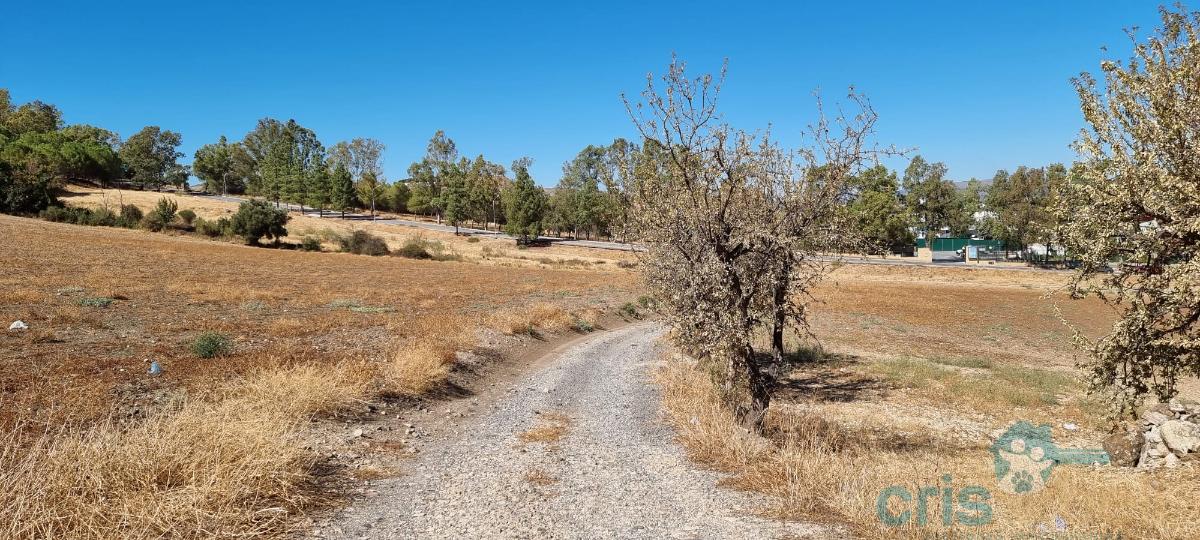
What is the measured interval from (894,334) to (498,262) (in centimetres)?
5809

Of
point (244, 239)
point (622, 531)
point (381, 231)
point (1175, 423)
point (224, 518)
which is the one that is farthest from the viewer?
point (381, 231)

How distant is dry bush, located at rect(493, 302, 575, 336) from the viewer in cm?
2671

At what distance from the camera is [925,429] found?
15875 mm

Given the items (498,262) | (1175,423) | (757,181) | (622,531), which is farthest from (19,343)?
(498,262)

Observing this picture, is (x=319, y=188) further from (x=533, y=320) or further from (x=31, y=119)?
(x=533, y=320)

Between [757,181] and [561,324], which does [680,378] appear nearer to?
[757,181]

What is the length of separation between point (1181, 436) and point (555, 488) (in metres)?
12.6

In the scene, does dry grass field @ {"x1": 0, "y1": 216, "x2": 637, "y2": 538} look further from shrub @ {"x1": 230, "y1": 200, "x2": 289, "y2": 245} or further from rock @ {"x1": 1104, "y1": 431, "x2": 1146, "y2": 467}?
shrub @ {"x1": 230, "y1": 200, "x2": 289, "y2": 245}

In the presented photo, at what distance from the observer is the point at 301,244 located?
82.2m

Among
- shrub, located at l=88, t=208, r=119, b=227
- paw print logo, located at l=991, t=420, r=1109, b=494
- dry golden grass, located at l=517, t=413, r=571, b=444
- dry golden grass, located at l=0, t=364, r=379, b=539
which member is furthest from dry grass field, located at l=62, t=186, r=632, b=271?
dry golden grass, located at l=0, t=364, r=379, b=539

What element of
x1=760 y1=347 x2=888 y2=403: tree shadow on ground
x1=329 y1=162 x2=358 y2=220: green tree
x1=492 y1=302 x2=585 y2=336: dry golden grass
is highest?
x1=329 y1=162 x2=358 y2=220: green tree

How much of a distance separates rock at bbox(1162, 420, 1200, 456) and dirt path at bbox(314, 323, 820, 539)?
31.8 feet

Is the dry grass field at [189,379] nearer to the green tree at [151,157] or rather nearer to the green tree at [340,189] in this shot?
the green tree at [340,189]
